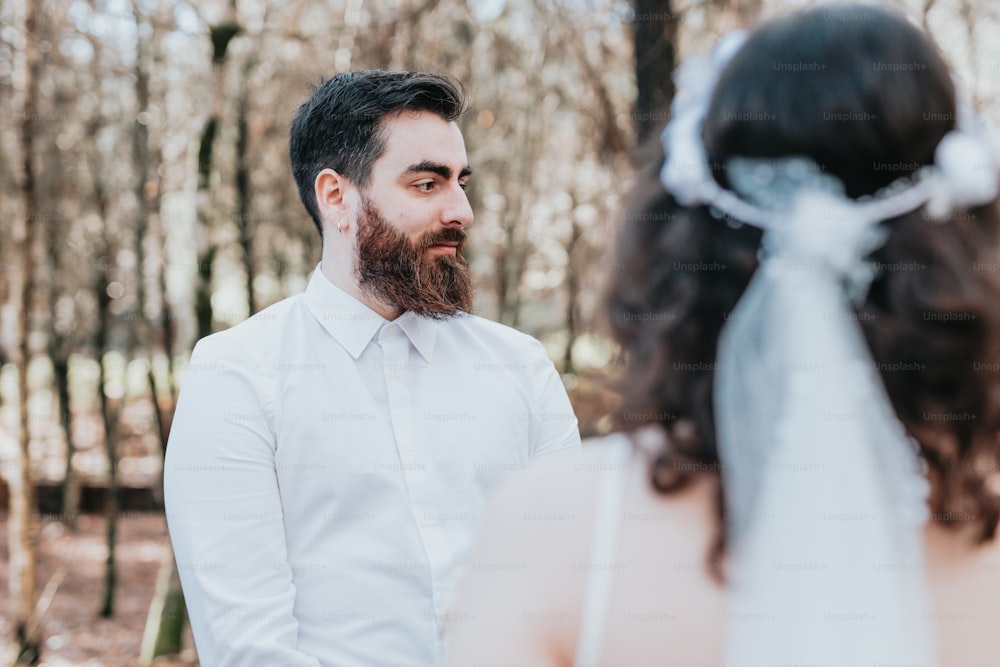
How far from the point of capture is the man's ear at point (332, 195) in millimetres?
2402

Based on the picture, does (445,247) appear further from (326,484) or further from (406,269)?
(326,484)

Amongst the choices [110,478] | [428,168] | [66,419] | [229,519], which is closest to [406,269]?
[428,168]

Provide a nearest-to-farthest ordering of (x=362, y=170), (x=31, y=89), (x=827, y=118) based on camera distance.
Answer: (x=827, y=118) < (x=362, y=170) < (x=31, y=89)

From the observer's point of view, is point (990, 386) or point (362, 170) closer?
point (990, 386)

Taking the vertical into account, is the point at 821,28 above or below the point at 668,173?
above

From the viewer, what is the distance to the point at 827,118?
961 mm

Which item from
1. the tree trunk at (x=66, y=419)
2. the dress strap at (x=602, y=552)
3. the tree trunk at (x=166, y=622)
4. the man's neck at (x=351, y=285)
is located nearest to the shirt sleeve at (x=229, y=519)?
the man's neck at (x=351, y=285)

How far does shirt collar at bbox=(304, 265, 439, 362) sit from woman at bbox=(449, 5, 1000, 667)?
130 cm

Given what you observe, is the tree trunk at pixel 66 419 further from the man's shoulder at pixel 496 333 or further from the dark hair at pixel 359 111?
the man's shoulder at pixel 496 333

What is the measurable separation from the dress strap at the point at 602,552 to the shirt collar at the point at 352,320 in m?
1.33

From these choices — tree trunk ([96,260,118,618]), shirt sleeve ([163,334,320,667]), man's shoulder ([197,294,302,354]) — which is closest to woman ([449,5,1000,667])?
shirt sleeve ([163,334,320,667])

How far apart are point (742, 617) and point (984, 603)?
0.28 meters

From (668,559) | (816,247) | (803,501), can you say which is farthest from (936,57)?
(668,559)

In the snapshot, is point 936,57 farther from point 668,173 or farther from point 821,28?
point 668,173
